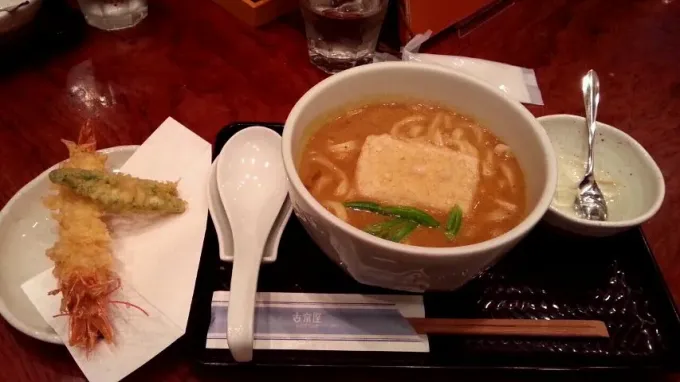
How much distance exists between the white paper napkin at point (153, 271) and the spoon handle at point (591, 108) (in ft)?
3.31

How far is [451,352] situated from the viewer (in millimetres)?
1147

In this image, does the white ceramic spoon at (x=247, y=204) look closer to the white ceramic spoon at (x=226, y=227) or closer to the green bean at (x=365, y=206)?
the white ceramic spoon at (x=226, y=227)

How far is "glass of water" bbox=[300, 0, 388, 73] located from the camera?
5.86 ft

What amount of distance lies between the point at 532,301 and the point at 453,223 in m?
0.28

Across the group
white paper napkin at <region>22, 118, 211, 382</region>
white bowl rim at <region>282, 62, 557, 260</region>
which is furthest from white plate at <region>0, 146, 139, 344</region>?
white bowl rim at <region>282, 62, 557, 260</region>

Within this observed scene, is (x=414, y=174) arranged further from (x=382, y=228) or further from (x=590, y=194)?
(x=590, y=194)

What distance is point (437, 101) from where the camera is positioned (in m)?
1.35

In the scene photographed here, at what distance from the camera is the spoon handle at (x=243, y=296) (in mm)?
1020

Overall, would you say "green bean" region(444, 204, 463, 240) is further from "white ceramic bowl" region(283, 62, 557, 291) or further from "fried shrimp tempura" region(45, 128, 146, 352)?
"fried shrimp tempura" region(45, 128, 146, 352)

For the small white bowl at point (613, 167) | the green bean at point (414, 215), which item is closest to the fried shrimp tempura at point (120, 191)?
the green bean at point (414, 215)

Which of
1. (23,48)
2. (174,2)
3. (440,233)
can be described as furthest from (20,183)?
(440,233)

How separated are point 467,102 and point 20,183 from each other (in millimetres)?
1164

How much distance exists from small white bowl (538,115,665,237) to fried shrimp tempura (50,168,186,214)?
0.90m

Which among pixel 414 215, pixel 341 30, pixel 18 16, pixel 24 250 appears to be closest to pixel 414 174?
pixel 414 215
